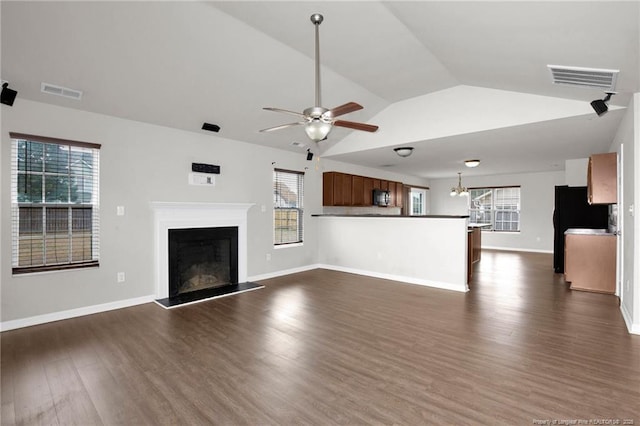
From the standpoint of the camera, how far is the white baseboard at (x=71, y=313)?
3517mm

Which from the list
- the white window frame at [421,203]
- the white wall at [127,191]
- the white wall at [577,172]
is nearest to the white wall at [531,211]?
the white window frame at [421,203]

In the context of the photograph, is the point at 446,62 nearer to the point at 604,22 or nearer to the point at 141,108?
the point at 604,22

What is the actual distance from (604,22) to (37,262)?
593 cm

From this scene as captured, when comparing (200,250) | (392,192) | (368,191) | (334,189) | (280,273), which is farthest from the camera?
(392,192)

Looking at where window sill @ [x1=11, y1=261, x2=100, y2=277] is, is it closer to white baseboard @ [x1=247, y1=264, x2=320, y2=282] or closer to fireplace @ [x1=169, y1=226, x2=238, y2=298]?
fireplace @ [x1=169, y1=226, x2=238, y2=298]

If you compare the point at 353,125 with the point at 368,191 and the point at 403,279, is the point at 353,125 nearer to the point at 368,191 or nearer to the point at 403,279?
the point at 403,279

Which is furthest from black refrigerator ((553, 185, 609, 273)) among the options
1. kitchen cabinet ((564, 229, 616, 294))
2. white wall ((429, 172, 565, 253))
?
white wall ((429, 172, 565, 253))

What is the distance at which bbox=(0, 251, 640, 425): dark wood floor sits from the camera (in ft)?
6.77

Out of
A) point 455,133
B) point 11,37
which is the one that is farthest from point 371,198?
point 11,37

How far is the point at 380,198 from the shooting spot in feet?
27.5

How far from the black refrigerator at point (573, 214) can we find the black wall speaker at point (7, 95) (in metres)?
8.98

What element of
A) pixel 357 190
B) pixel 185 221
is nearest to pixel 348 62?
pixel 185 221

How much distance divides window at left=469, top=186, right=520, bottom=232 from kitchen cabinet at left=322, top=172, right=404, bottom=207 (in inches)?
155

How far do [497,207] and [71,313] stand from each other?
439 inches
